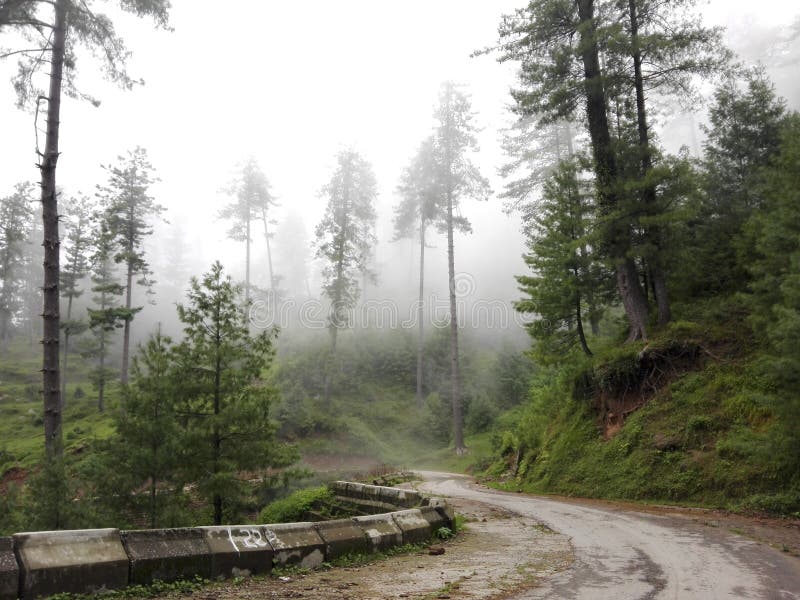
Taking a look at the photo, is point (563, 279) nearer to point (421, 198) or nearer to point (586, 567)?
point (586, 567)

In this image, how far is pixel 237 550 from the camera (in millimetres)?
5191

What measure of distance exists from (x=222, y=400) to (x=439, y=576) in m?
6.64

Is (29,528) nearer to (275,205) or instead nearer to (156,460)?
(156,460)

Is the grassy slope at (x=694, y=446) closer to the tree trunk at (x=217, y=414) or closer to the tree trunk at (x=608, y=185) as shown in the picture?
the tree trunk at (x=608, y=185)

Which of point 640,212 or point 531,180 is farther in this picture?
point 531,180

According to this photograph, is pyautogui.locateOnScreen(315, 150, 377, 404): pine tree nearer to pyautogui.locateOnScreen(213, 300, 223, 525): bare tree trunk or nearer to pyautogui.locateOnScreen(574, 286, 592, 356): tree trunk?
pyautogui.locateOnScreen(574, 286, 592, 356): tree trunk

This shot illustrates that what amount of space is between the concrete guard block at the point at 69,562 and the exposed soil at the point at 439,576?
781 mm

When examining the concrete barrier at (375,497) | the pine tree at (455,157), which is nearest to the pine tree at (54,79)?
the concrete barrier at (375,497)

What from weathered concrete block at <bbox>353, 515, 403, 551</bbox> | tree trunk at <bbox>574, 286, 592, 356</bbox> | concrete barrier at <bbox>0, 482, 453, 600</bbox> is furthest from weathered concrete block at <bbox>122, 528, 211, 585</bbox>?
tree trunk at <bbox>574, 286, 592, 356</bbox>

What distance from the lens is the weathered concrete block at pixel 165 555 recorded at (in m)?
4.63

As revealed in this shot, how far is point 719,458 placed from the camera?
10.7 m

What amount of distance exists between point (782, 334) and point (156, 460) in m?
11.2

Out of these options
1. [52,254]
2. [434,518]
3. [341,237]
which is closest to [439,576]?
[434,518]

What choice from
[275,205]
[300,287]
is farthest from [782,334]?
[300,287]
